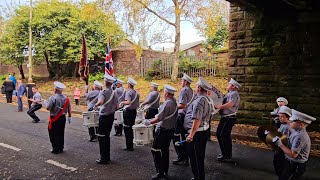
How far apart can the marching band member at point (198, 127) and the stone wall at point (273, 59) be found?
5.84 meters

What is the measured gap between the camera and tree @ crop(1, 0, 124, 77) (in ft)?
77.2

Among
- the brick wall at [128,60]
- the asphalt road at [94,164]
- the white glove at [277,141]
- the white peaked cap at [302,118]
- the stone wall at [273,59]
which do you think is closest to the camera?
the white peaked cap at [302,118]

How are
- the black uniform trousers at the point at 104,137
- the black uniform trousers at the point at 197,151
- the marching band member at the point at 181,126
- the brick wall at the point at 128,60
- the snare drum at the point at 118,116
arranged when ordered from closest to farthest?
the black uniform trousers at the point at 197,151
the black uniform trousers at the point at 104,137
the marching band member at the point at 181,126
the snare drum at the point at 118,116
the brick wall at the point at 128,60

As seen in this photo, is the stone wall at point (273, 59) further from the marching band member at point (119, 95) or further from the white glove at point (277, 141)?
the white glove at point (277, 141)

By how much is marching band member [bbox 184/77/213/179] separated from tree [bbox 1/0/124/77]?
18.2 m

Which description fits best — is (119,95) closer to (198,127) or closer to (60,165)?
(60,165)

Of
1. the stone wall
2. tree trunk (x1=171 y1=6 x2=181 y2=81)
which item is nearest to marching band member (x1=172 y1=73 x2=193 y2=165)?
the stone wall

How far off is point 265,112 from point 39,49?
18830mm

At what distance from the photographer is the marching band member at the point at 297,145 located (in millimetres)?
4656

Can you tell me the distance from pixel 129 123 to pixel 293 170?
4864 mm

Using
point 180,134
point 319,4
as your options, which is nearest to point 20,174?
point 180,134

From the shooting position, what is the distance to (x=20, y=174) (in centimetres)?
644

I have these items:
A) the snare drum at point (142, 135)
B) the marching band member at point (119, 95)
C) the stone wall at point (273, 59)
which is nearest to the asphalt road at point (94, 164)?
the marching band member at point (119, 95)

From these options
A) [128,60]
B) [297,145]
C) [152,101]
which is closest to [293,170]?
[297,145]
